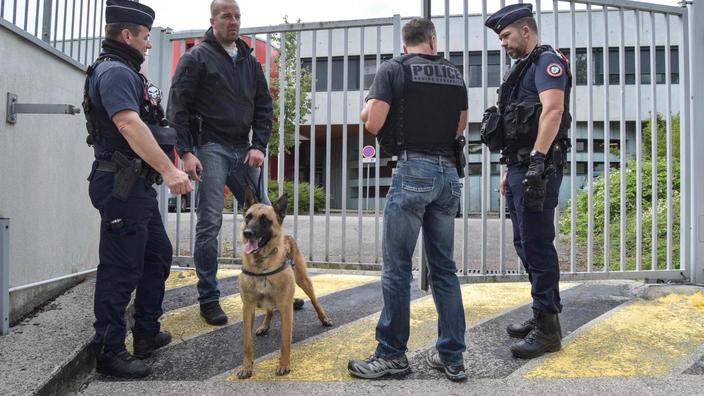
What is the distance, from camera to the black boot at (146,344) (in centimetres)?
305

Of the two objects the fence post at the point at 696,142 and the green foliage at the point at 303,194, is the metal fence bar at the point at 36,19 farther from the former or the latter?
the fence post at the point at 696,142

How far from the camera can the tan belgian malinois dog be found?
288cm

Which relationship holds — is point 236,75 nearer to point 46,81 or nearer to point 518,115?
point 46,81

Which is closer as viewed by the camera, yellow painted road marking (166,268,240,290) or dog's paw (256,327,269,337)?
dog's paw (256,327,269,337)

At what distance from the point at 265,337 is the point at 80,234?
6.53 feet

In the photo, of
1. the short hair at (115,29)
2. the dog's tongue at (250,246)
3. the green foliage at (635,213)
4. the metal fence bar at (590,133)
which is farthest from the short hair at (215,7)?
the green foliage at (635,213)

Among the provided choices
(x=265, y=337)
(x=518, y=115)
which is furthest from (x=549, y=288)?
(x=265, y=337)

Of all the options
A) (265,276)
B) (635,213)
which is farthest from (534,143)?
(635,213)

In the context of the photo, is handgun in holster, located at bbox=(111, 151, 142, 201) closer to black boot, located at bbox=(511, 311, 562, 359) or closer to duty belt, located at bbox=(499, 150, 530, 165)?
duty belt, located at bbox=(499, 150, 530, 165)

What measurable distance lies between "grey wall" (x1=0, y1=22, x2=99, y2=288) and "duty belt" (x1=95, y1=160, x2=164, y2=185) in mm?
943

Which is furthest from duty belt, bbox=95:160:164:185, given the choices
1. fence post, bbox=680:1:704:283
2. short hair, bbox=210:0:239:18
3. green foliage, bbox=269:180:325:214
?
fence post, bbox=680:1:704:283

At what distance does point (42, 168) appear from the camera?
359cm

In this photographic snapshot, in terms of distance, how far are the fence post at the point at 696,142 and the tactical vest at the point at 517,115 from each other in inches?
85.9

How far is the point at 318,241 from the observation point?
9133mm
